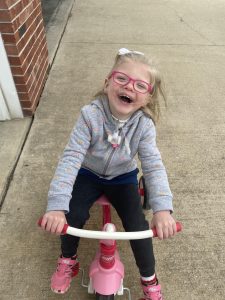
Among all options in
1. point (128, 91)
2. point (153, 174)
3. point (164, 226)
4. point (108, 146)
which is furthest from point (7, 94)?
point (164, 226)

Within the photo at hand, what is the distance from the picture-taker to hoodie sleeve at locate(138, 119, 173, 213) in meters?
1.51

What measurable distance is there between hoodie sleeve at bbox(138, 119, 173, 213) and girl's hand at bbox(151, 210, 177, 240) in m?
0.06

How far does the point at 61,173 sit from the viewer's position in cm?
157

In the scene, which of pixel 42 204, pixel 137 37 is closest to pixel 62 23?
pixel 137 37

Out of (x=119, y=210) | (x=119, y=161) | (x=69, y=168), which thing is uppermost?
(x=69, y=168)

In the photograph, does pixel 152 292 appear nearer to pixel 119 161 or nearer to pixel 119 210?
pixel 119 210

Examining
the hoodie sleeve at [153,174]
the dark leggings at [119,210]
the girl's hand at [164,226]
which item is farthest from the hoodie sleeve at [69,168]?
the girl's hand at [164,226]

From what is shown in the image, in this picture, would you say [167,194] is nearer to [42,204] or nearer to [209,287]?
[209,287]

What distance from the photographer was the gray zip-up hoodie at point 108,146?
162 cm

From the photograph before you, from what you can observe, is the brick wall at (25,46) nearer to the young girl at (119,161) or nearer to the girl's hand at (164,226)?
the young girl at (119,161)

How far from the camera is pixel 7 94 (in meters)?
2.65

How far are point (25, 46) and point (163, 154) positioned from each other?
145 cm

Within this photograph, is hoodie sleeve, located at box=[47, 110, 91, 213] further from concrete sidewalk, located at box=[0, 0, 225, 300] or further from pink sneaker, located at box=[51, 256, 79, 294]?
concrete sidewalk, located at box=[0, 0, 225, 300]

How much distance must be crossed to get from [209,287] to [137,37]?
3.76m
